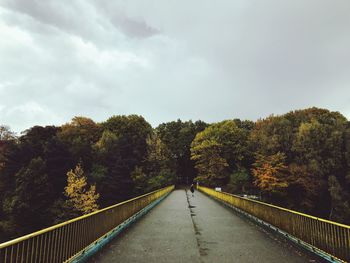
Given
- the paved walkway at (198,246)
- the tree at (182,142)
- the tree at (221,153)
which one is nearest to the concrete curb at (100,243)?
the paved walkway at (198,246)

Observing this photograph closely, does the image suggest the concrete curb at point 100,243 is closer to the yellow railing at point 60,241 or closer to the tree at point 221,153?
the yellow railing at point 60,241

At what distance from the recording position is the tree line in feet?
127

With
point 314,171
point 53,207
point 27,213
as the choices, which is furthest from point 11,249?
point 314,171

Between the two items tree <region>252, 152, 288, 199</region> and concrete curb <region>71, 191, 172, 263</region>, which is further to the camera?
tree <region>252, 152, 288, 199</region>

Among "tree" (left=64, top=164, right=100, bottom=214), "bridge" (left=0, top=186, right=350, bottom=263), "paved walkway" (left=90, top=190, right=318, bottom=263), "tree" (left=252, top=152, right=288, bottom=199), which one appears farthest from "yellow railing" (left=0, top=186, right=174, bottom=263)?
"tree" (left=252, top=152, right=288, bottom=199)

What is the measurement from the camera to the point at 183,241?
9258 mm

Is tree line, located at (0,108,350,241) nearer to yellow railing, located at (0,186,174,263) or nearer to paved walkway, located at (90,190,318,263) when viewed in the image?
paved walkway, located at (90,190,318,263)

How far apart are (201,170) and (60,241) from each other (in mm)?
60194

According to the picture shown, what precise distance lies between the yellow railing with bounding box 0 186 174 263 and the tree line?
106 feet

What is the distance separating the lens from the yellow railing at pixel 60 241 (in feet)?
15.3

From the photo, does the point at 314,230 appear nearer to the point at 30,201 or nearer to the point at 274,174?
the point at 274,174

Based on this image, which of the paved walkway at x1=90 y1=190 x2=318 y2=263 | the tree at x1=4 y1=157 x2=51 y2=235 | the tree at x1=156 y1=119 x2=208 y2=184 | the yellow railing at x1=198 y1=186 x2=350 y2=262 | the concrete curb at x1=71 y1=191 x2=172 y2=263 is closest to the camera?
the yellow railing at x1=198 y1=186 x2=350 y2=262

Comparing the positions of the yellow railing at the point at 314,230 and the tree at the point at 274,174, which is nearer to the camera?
the yellow railing at the point at 314,230

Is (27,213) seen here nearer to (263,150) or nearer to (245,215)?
(245,215)
